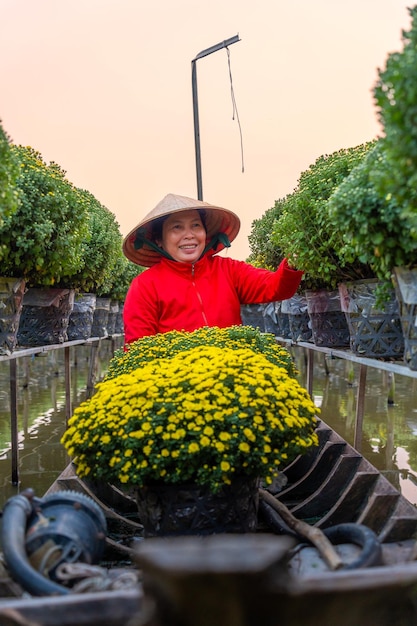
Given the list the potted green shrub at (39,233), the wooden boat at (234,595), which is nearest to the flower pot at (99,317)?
the potted green shrub at (39,233)

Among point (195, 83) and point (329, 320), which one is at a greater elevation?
point (195, 83)

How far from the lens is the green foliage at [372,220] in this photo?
319cm

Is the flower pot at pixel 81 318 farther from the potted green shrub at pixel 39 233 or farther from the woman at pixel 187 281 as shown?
the woman at pixel 187 281

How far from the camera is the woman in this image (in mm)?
5090

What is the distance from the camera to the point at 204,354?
343 centimetres

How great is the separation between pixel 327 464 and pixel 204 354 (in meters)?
1.47

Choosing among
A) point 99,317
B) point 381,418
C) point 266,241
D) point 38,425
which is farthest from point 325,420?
point 99,317

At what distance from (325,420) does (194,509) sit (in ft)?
19.9

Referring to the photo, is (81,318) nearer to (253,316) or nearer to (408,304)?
(253,316)

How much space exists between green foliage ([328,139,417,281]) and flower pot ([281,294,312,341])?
3431 millimetres

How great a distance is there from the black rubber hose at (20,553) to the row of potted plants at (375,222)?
5.81ft

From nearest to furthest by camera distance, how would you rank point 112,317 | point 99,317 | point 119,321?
point 99,317
point 112,317
point 119,321

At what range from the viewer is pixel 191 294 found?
515 cm

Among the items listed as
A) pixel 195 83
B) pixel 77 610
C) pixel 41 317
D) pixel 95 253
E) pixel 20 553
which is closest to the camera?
pixel 77 610
